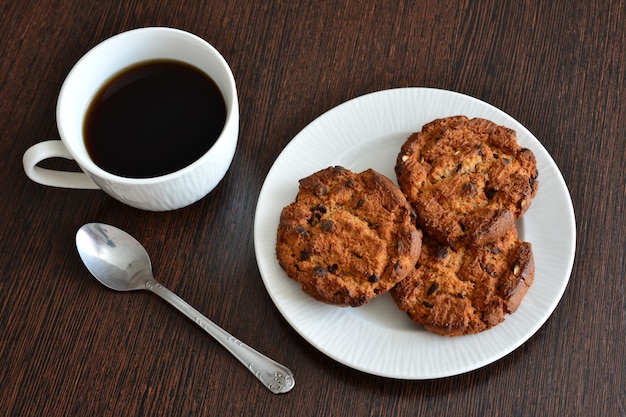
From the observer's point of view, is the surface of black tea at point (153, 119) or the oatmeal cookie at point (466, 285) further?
the surface of black tea at point (153, 119)

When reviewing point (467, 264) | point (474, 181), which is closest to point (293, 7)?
point (474, 181)

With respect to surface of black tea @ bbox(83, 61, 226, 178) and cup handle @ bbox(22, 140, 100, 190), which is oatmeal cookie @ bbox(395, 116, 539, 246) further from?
cup handle @ bbox(22, 140, 100, 190)

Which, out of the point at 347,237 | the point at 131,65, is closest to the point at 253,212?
the point at 347,237

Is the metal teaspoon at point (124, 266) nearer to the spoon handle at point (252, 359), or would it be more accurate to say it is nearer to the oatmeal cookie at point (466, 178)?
the spoon handle at point (252, 359)

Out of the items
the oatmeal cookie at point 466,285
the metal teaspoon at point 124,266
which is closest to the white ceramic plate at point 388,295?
the oatmeal cookie at point 466,285

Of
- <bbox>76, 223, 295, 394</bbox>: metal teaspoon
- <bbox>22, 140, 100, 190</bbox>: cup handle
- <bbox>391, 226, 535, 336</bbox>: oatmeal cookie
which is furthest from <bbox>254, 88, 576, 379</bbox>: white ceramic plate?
<bbox>22, 140, 100, 190</bbox>: cup handle

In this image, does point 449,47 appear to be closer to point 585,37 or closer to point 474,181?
point 585,37
